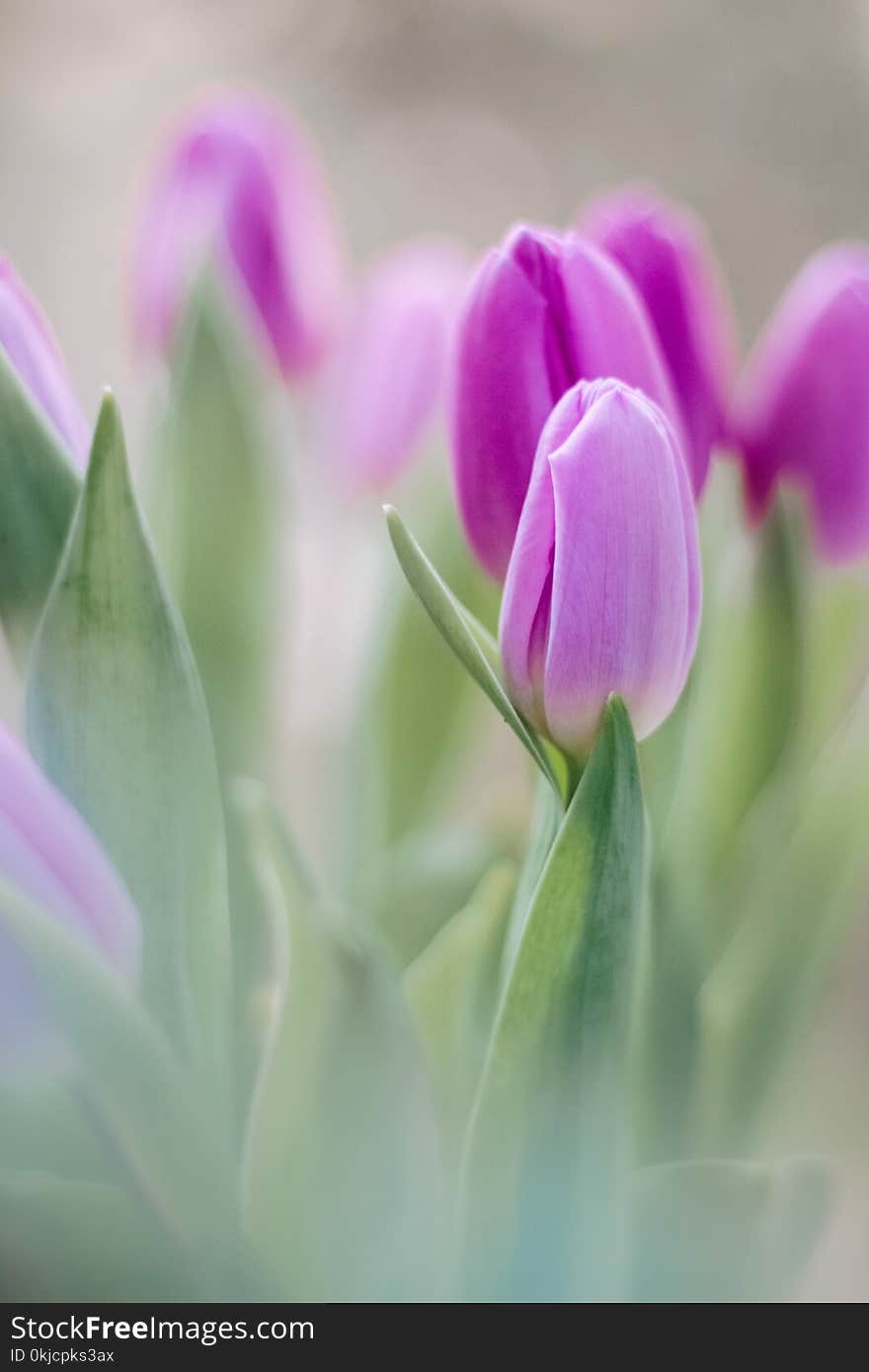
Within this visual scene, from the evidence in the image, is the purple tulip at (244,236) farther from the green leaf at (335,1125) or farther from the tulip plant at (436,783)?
the green leaf at (335,1125)

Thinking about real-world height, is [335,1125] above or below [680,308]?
below

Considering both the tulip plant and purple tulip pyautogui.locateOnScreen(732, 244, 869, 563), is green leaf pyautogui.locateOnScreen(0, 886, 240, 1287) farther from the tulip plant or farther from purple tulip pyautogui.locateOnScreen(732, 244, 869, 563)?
purple tulip pyautogui.locateOnScreen(732, 244, 869, 563)

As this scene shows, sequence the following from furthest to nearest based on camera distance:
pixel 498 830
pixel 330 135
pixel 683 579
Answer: pixel 330 135
pixel 498 830
pixel 683 579

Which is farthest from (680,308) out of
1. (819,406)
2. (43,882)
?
(43,882)

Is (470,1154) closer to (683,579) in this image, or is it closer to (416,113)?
(683,579)

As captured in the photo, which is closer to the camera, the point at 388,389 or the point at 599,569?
the point at 599,569

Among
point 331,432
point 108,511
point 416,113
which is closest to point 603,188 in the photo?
point 416,113

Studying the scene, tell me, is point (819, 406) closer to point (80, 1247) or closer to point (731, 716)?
point (731, 716)
